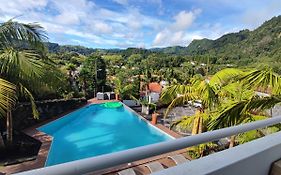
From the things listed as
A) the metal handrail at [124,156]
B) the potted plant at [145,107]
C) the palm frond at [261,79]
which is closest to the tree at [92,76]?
the potted plant at [145,107]

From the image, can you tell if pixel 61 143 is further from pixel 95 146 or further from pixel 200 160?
pixel 200 160

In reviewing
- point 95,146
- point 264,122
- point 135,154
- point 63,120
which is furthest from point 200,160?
point 63,120

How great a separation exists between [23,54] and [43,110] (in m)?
9.13

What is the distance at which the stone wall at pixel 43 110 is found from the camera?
39.2 feet

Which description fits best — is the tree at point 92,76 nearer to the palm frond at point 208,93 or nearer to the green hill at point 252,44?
the palm frond at point 208,93

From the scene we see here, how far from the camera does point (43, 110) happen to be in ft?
46.1

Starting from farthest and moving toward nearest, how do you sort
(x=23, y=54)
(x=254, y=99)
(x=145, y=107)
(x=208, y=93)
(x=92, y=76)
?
(x=92, y=76) < (x=145, y=107) < (x=23, y=54) < (x=208, y=93) < (x=254, y=99)

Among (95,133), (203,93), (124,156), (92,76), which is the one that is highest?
(124,156)

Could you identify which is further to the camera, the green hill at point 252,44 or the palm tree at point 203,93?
the green hill at point 252,44

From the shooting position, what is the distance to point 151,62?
53094mm

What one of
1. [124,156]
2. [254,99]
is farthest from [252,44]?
[124,156]

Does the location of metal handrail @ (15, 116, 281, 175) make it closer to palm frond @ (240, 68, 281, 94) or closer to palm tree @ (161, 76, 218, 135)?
palm frond @ (240, 68, 281, 94)

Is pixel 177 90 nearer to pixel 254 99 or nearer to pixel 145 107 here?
pixel 254 99

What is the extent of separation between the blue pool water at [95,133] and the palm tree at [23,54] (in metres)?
3.45
